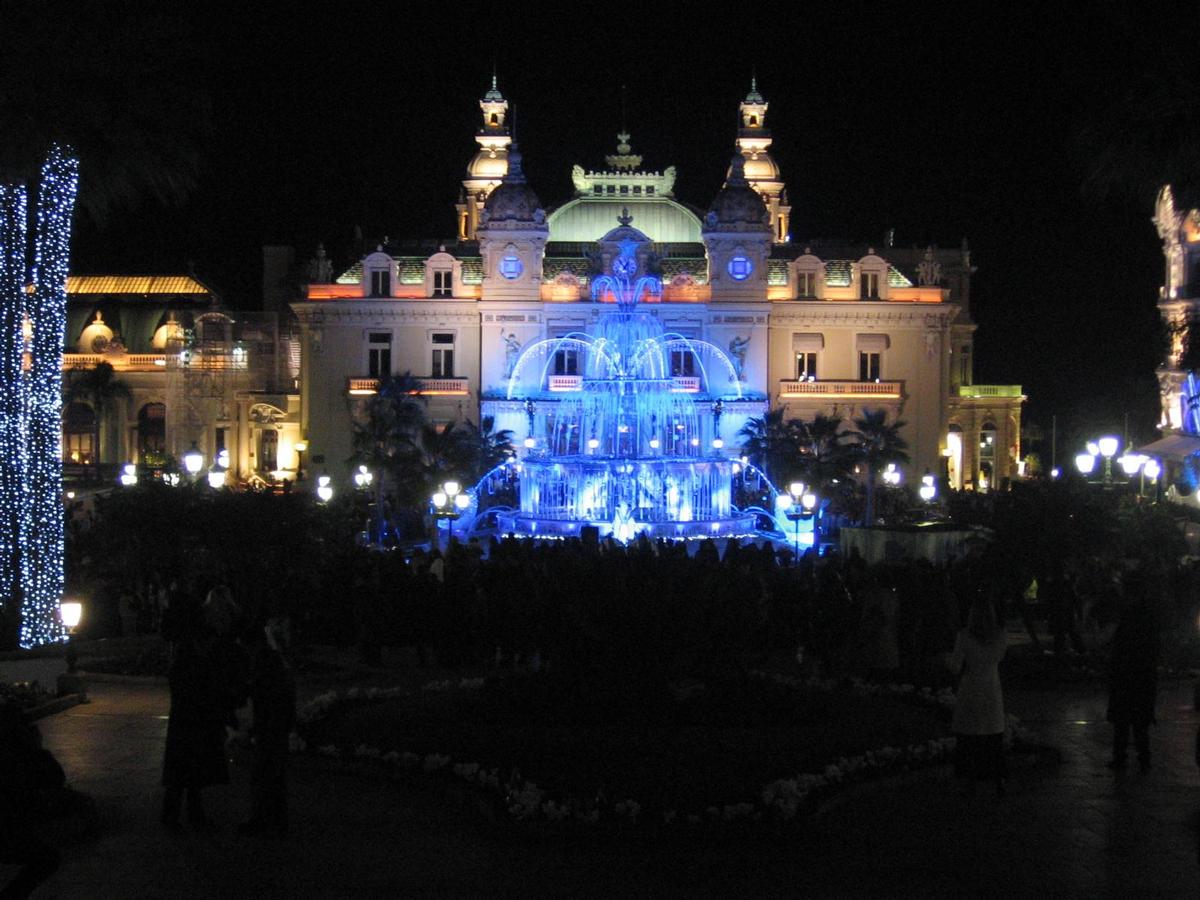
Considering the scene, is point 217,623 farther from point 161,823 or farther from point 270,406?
point 270,406

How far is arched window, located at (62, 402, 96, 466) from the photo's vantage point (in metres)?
67.9

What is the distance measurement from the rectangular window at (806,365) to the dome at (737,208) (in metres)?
5.15

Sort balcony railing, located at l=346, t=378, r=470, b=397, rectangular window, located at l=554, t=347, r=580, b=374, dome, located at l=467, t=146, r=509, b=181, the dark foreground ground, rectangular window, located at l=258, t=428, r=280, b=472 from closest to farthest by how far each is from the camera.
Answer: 1. the dark foreground ground
2. balcony railing, located at l=346, t=378, r=470, b=397
3. rectangular window, located at l=554, t=347, r=580, b=374
4. rectangular window, located at l=258, t=428, r=280, b=472
5. dome, located at l=467, t=146, r=509, b=181

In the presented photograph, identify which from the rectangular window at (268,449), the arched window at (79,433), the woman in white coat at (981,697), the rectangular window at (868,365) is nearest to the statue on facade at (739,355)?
the rectangular window at (868,365)

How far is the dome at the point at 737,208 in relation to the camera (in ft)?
201

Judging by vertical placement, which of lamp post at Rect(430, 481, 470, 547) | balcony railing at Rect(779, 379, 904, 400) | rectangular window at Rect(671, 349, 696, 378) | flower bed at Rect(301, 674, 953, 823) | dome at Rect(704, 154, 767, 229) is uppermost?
dome at Rect(704, 154, 767, 229)

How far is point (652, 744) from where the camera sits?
46.5 feet

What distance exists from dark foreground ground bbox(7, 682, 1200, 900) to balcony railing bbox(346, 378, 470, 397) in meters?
46.3

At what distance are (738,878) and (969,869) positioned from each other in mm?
1550

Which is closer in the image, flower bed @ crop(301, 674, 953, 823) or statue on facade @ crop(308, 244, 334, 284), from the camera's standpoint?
flower bed @ crop(301, 674, 953, 823)

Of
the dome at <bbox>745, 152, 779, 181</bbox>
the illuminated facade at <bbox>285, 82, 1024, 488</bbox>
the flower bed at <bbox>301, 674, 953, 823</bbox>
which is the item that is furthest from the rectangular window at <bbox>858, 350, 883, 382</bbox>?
the flower bed at <bbox>301, 674, 953, 823</bbox>

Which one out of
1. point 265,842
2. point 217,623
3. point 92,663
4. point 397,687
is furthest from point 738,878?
point 92,663

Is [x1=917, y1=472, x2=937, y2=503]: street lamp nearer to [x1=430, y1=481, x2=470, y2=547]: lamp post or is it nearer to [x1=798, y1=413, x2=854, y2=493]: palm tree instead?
[x1=798, y1=413, x2=854, y2=493]: palm tree

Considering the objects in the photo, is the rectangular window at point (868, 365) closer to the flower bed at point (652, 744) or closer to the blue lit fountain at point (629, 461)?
the blue lit fountain at point (629, 461)
